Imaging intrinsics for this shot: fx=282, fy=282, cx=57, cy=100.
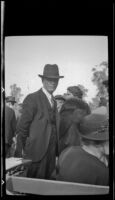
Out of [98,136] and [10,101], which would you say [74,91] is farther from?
[10,101]

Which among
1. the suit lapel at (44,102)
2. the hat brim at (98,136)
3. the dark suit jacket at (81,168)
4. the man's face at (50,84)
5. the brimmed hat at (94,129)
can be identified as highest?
the man's face at (50,84)

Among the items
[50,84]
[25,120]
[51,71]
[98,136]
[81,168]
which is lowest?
[81,168]

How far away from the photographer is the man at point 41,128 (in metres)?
2.19

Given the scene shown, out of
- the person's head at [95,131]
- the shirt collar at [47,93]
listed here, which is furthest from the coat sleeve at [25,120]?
the person's head at [95,131]

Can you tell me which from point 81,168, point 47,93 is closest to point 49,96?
point 47,93

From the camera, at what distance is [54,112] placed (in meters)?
2.21

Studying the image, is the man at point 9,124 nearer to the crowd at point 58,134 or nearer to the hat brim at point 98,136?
the crowd at point 58,134

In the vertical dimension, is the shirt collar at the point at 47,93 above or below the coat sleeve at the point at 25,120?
above

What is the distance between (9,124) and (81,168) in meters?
0.66

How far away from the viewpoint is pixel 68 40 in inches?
86.4

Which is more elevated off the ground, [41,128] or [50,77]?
[50,77]
